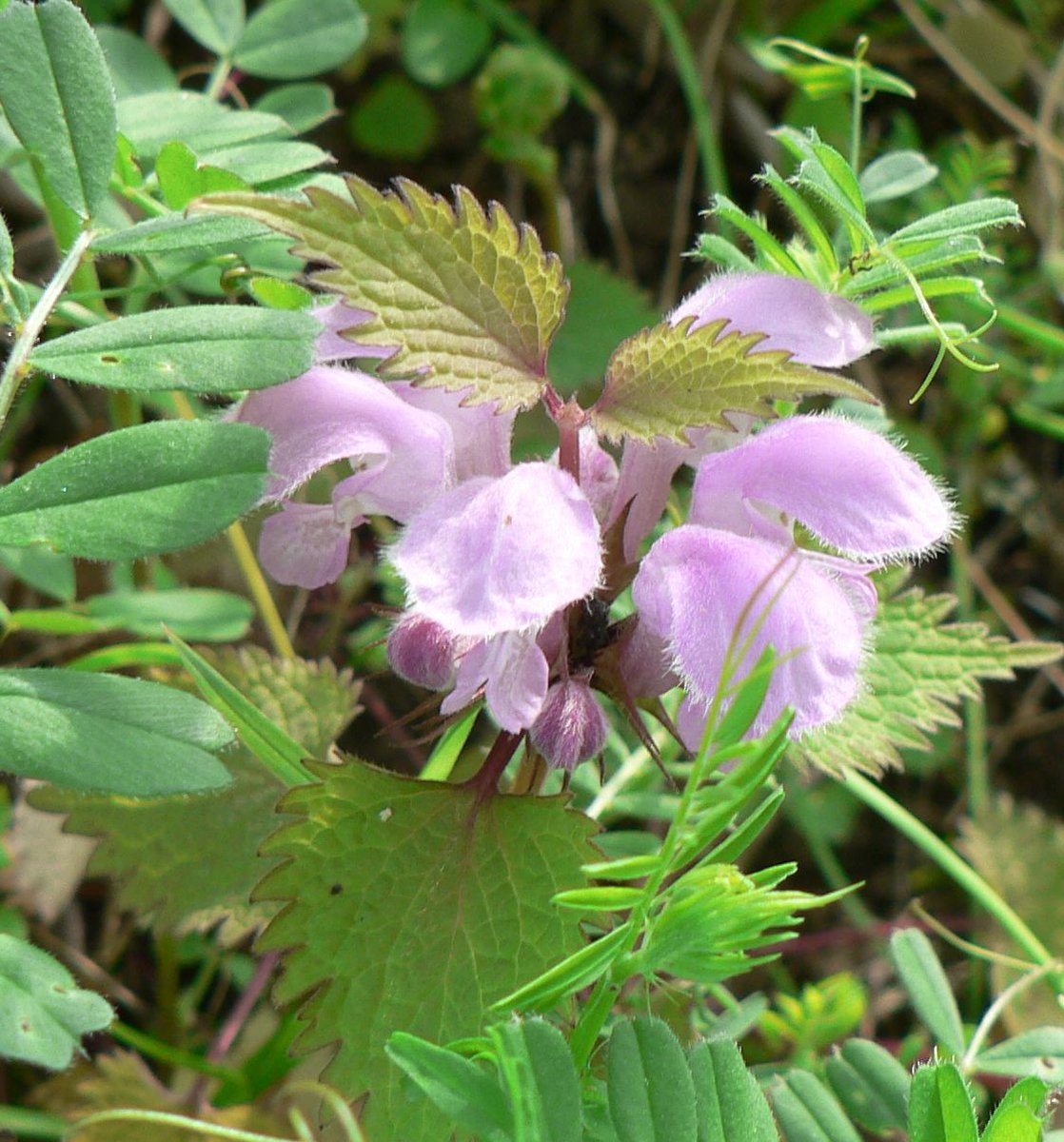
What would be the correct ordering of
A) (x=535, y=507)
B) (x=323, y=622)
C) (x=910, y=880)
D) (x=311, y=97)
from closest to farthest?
(x=535, y=507) → (x=311, y=97) → (x=323, y=622) → (x=910, y=880)

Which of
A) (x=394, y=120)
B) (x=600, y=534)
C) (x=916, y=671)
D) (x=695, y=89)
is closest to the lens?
(x=600, y=534)

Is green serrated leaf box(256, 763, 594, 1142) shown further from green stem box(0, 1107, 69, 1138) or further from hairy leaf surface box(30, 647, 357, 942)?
green stem box(0, 1107, 69, 1138)

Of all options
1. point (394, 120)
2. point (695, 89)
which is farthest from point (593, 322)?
point (394, 120)

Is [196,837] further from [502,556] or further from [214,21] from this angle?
[214,21]

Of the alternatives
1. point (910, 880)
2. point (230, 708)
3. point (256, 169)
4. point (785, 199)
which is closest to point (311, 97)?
point (256, 169)

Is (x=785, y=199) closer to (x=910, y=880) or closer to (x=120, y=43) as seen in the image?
(x=120, y=43)

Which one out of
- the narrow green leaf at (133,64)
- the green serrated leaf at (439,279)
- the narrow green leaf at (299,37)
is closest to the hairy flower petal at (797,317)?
the green serrated leaf at (439,279)
